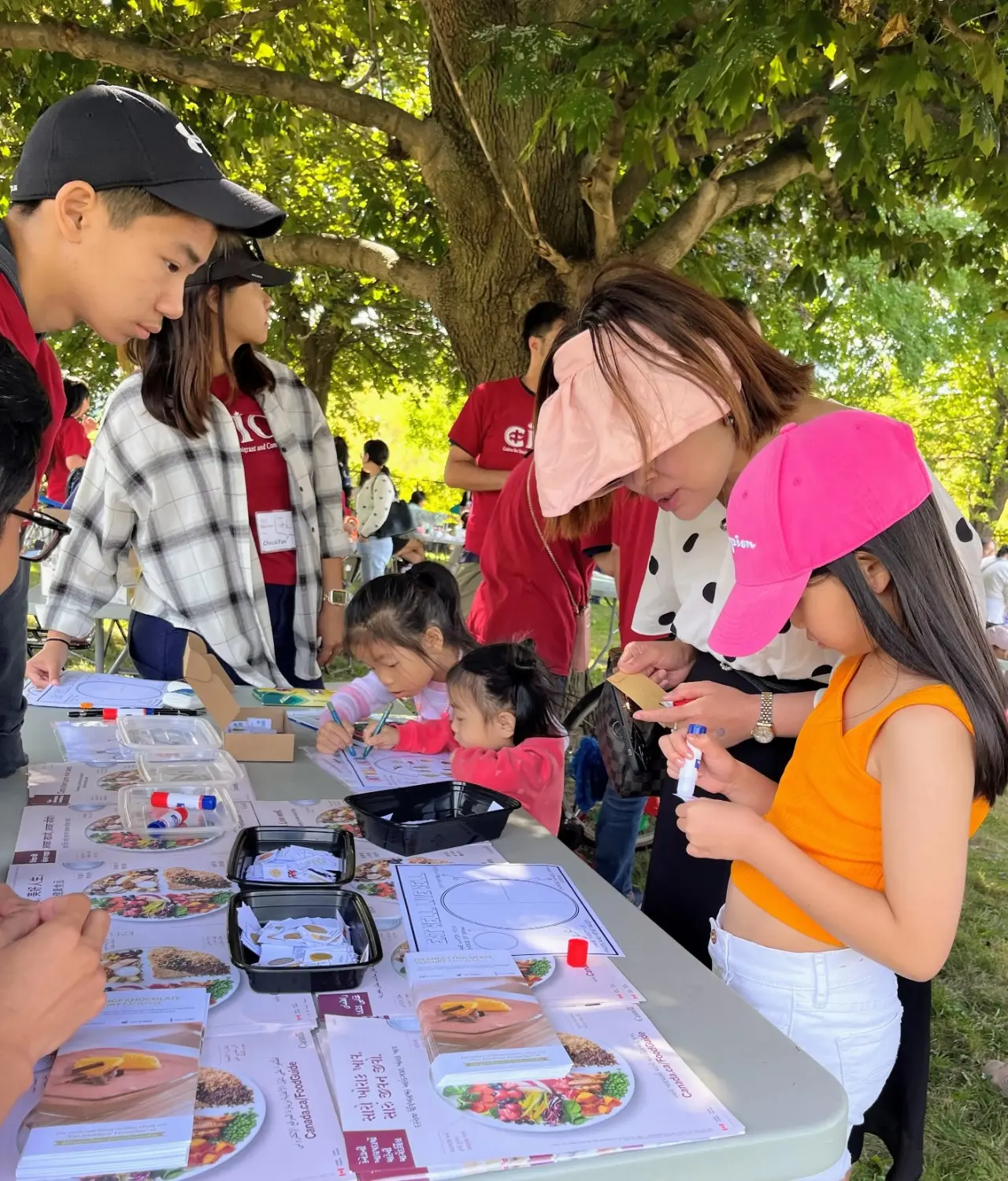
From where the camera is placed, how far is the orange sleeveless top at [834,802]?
1271 mm

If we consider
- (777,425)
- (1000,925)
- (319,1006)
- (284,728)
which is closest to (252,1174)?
(319,1006)

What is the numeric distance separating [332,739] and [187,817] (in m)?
0.53

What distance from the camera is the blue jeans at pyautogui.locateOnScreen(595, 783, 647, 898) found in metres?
3.31

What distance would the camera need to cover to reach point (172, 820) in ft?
5.16

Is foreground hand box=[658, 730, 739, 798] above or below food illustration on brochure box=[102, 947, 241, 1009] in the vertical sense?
above

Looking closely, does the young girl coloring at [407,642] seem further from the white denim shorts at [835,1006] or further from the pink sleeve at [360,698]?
the white denim shorts at [835,1006]

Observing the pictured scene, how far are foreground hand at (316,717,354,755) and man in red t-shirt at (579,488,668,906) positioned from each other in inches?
34.2

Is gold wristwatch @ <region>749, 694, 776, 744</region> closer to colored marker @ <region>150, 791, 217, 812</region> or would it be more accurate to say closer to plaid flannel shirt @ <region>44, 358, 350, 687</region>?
colored marker @ <region>150, 791, 217, 812</region>

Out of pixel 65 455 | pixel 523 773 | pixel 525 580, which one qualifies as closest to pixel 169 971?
pixel 523 773

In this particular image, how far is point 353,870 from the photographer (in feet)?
4.46

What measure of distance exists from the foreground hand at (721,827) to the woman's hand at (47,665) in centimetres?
176

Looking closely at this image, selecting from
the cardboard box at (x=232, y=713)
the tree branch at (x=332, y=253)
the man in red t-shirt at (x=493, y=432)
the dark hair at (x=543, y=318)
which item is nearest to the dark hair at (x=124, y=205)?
the cardboard box at (x=232, y=713)

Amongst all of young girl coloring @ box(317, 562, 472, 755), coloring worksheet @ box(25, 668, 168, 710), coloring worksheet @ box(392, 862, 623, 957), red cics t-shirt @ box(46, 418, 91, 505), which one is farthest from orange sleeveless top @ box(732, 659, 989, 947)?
red cics t-shirt @ box(46, 418, 91, 505)

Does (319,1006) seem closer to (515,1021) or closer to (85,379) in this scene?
(515,1021)
